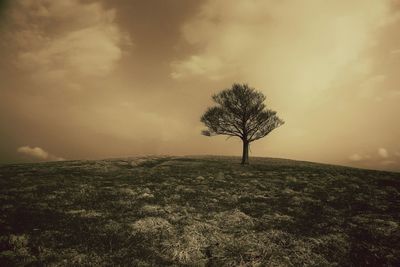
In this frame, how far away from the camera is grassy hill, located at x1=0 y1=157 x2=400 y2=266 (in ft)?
41.3

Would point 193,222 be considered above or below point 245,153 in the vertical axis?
below

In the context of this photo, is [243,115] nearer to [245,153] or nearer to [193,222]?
[245,153]

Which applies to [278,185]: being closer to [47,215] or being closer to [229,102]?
[47,215]

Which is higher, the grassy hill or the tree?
the tree

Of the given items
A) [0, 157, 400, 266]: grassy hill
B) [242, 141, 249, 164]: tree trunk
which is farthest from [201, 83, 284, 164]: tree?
[0, 157, 400, 266]: grassy hill

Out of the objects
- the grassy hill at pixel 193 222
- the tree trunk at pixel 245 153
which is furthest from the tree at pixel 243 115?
the grassy hill at pixel 193 222

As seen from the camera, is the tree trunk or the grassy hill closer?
the grassy hill

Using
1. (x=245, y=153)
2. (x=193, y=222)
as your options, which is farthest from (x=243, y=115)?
(x=193, y=222)

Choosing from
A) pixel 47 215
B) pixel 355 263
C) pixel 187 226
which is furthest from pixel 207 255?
pixel 47 215

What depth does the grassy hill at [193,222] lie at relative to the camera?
496 inches

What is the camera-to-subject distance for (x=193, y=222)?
16.6m

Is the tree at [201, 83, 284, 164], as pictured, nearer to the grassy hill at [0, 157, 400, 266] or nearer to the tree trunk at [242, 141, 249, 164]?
the tree trunk at [242, 141, 249, 164]

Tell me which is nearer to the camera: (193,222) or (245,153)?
(193,222)

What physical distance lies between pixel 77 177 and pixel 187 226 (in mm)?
16911
